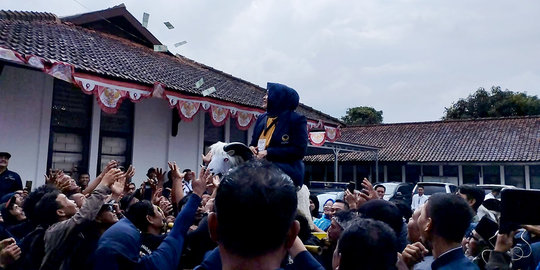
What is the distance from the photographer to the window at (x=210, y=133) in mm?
11586

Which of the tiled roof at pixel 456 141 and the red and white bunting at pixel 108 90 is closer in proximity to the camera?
the red and white bunting at pixel 108 90

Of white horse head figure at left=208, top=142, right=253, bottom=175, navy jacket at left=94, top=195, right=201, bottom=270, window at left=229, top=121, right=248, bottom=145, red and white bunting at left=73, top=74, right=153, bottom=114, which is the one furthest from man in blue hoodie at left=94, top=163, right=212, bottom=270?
window at left=229, top=121, right=248, bottom=145

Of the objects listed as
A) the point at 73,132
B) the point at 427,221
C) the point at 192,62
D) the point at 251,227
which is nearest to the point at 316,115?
the point at 192,62

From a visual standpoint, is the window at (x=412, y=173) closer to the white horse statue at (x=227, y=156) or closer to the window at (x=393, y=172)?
the window at (x=393, y=172)

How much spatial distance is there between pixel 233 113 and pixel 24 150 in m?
4.13

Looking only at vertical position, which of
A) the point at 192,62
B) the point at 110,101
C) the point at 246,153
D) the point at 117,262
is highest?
the point at 192,62

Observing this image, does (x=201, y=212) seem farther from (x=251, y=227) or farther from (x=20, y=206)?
(x=251, y=227)

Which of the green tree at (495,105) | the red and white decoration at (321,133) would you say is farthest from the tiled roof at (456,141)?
the red and white decoration at (321,133)

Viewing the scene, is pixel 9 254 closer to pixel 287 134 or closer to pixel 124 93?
pixel 287 134

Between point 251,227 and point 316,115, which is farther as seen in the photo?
point 316,115

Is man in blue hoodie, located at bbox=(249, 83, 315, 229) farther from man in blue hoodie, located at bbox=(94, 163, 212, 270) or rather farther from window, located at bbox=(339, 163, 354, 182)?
window, located at bbox=(339, 163, 354, 182)

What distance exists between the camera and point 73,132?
29.7 feet

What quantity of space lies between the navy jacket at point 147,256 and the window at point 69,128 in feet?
20.9

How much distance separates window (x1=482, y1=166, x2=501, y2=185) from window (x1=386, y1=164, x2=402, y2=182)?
4488 millimetres
